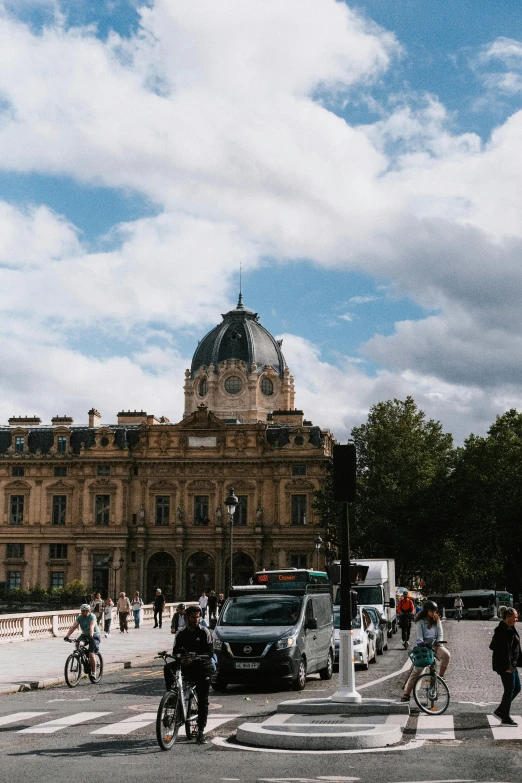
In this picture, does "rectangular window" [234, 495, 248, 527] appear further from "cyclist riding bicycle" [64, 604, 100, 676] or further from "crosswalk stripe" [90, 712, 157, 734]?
"crosswalk stripe" [90, 712, 157, 734]

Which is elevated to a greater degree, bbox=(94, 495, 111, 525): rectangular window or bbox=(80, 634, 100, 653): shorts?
bbox=(94, 495, 111, 525): rectangular window

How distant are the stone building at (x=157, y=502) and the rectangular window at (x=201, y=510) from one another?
8 centimetres

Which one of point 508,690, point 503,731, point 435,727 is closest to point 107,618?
point 435,727

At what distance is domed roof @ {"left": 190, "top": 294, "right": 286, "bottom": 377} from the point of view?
103688 mm

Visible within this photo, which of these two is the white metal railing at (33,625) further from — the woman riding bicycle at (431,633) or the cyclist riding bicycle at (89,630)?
the woman riding bicycle at (431,633)

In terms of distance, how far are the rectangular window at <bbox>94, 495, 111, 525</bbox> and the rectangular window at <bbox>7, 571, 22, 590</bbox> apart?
25.8 feet

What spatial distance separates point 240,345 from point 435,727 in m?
89.2

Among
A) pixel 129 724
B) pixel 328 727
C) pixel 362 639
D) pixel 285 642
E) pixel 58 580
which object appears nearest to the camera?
pixel 328 727

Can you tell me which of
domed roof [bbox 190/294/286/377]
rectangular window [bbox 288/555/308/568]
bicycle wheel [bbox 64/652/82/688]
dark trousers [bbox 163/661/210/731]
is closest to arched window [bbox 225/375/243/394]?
domed roof [bbox 190/294/286/377]

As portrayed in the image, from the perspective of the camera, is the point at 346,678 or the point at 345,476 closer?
the point at 346,678

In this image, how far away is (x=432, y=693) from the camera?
55.7ft

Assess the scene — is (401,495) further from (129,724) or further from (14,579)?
(129,724)

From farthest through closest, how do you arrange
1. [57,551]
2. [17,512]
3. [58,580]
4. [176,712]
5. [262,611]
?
[17,512], [57,551], [58,580], [262,611], [176,712]

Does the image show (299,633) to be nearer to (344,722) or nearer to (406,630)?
(344,722)
